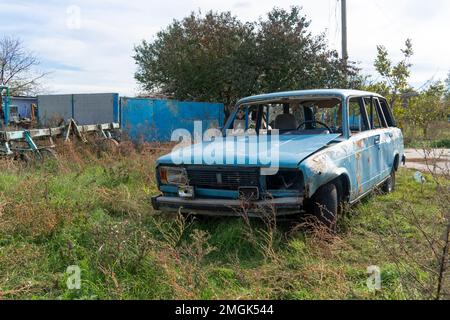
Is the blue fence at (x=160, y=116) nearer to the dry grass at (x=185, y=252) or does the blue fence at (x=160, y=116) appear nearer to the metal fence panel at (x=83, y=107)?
the metal fence panel at (x=83, y=107)

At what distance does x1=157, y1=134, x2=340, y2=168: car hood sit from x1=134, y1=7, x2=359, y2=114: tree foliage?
35.3 ft

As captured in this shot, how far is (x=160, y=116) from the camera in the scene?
13922 millimetres

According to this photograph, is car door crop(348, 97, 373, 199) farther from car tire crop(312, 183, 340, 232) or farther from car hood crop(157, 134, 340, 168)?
car tire crop(312, 183, 340, 232)

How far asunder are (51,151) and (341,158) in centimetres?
643

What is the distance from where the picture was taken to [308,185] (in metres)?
3.87

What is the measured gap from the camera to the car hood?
4.07 m

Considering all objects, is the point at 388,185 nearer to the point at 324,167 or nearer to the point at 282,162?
the point at 324,167

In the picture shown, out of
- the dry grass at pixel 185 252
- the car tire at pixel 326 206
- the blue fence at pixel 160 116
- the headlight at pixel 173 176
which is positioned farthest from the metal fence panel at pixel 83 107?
the car tire at pixel 326 206

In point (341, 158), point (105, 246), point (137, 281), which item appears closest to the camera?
point (137, 281)

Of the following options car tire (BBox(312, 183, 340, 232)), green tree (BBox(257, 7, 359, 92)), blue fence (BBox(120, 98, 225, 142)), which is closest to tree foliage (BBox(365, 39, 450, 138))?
green tree (BBox(257, 7, 359, 92))

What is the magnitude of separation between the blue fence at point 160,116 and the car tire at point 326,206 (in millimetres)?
8024

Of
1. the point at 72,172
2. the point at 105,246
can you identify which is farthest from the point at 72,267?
the point at 72,172

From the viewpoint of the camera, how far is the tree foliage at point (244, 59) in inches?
614
